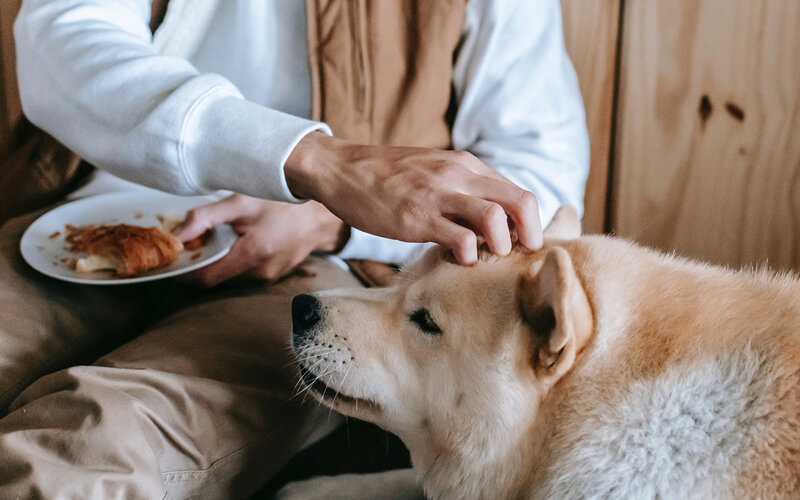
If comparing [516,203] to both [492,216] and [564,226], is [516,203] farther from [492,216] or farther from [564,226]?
[564,226]

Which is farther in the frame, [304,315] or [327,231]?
[327,231]

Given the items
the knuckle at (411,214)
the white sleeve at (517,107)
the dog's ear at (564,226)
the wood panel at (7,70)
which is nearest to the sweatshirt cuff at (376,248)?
the white sleeve at (517,107)

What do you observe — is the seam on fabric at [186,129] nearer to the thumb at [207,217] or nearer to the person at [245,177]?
the person at [245,177]

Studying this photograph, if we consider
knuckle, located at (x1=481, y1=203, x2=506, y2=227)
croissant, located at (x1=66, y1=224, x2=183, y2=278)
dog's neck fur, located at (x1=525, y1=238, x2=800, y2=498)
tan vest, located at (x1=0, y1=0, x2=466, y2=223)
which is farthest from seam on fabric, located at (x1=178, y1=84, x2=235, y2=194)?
dog's neck fur, located at (x1=525, y1=238, x2=800, y2=498)

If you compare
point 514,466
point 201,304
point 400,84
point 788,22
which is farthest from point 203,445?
point 788,22

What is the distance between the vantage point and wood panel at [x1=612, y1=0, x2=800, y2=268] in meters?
1.46

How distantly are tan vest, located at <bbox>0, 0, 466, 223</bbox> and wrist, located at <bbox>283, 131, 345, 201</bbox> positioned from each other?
327mm

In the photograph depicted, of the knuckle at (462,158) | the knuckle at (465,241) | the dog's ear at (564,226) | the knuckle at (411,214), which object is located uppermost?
the knuckle at (462,158)

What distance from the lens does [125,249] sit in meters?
1.05

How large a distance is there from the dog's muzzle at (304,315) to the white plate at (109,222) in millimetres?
232

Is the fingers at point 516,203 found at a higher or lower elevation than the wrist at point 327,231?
higher

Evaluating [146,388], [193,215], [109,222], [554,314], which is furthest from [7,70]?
[554,314]

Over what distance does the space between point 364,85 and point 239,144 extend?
37 cm

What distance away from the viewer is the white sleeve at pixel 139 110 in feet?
3.16
